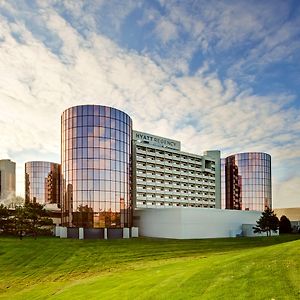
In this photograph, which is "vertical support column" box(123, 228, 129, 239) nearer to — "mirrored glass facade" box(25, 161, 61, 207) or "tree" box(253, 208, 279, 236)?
"tree" box(253, 208, 279, 236)

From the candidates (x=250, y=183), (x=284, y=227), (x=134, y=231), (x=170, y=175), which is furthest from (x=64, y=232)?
(x=250, y=183)

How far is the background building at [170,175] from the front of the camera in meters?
94.6

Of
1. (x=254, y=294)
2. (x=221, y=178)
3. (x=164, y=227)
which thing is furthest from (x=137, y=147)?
(x=254, y=294)

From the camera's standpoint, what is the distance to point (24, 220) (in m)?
63.9

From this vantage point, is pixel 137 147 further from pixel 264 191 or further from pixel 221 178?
pixel 264 191

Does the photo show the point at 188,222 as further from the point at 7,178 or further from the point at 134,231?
Answer: the point at 7,178

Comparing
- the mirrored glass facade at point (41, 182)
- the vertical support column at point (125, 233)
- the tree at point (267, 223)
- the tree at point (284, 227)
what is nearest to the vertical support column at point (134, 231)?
the vertical support column at point (125, 233)

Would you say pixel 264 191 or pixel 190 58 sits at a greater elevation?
pixel 190 58

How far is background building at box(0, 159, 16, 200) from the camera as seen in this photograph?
160325 mm

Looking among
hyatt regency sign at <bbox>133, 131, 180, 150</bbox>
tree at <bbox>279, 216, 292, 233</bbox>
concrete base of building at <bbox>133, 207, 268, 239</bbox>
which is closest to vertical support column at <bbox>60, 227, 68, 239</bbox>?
concrete base of building at <bbox>133, 207, 268, 239</bbox>

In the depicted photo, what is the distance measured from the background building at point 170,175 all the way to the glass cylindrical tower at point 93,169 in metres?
18.3

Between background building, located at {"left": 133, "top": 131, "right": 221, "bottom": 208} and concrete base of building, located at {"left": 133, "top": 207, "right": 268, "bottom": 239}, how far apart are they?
15.1 meters

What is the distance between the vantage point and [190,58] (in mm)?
36812

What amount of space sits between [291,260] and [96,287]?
11518 mm
